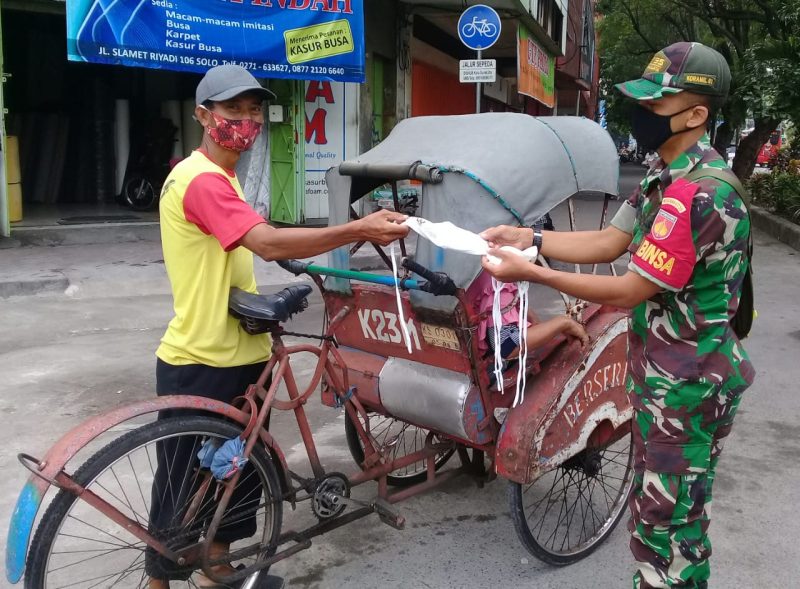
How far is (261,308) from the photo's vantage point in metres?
2.56

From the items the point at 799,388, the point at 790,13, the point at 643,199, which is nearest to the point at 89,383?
the point at 643,199

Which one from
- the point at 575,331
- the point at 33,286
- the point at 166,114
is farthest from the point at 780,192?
the point at 575,331

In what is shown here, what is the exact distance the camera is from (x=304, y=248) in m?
2.47

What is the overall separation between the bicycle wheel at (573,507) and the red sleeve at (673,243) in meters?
1.20

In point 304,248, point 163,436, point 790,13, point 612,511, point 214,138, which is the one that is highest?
point 790,13

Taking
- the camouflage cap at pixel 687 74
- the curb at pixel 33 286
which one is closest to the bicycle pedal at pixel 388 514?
the camouflage cap at pixel 687 74

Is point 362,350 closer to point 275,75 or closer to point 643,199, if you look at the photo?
point 643,199

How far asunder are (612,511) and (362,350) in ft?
4.45

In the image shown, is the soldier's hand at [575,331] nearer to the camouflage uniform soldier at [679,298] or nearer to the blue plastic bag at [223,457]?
the camouflage uniform soldier at [679,298]

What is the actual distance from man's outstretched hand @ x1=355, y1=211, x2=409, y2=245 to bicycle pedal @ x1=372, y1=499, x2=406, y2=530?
3.75 feet

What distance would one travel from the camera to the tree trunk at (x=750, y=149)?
17.2m

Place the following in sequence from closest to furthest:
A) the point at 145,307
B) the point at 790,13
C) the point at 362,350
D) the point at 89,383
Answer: the point at 362,350, the point at 89,383, the point at 145,307, the point at 790,13

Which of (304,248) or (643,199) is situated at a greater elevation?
(643,199)

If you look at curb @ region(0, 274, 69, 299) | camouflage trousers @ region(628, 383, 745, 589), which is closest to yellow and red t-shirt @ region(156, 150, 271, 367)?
camouflage trousers @ region(628, 383, 745, 589)
